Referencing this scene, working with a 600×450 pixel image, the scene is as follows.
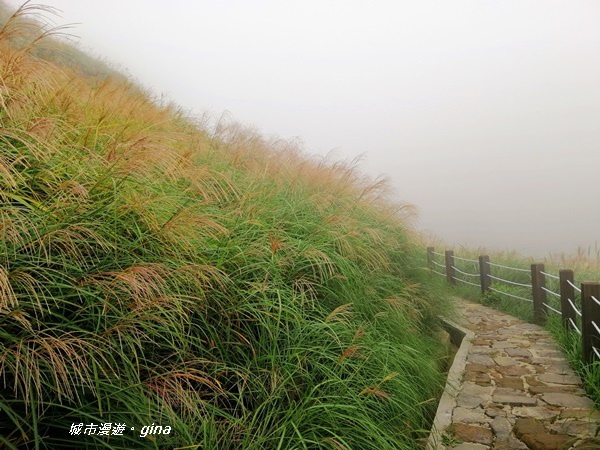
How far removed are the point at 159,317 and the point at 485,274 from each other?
7774mm

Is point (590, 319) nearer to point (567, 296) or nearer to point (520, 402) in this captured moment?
point (520, 402)

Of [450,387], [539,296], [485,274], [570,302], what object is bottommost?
[450,387]

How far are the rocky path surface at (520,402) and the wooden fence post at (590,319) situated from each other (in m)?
0.26

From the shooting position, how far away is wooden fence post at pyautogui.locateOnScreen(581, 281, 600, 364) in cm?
428

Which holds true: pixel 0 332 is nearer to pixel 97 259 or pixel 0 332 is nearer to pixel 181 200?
pixel 97 259

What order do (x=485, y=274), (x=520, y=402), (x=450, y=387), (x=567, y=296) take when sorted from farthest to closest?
(x=485, y=274), (x=567, y=296), (x=450, y=387), (x=520, y=402)

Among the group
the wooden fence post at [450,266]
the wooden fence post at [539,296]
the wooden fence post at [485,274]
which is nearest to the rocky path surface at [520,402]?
the wooden fence post at [539,296]

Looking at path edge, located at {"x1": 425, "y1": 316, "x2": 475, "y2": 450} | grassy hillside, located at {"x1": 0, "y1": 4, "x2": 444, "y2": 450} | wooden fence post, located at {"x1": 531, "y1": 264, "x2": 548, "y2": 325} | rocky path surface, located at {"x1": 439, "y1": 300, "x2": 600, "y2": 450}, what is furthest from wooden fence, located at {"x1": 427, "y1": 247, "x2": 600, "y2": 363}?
grassy hillside, located at {"x1": 0, "y1": 4, "x2": 444, "y2": 450}

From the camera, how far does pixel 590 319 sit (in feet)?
14.2

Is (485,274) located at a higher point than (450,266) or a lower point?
higher

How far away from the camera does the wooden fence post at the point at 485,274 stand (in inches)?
343

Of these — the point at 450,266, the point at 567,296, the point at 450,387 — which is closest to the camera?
the point at 450,387

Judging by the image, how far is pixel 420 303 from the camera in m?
5.67

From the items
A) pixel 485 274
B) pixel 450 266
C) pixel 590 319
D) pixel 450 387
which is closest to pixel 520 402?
pixel 450 387
